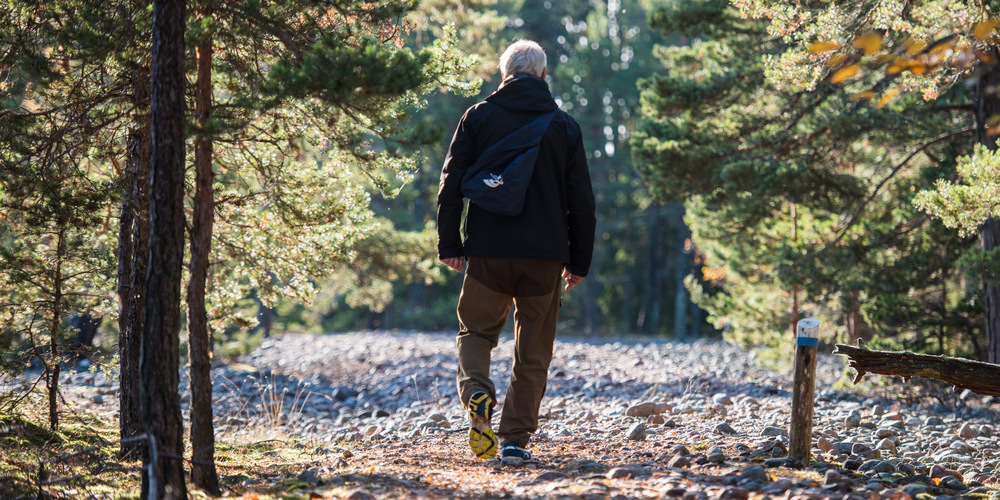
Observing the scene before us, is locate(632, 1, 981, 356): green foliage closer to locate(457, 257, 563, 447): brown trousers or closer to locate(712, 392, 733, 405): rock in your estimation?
locate(712, 392, 733, 405): rock

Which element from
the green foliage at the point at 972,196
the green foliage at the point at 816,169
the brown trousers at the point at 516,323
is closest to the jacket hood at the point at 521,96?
the brown trousers at the point at 516,323

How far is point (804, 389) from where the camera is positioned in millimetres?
4578

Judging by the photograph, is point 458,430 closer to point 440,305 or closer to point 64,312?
point 64,312

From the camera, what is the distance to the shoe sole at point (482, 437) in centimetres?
447

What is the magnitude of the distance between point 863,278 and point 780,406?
233cm

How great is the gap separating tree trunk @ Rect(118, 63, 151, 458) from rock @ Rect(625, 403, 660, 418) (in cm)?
423

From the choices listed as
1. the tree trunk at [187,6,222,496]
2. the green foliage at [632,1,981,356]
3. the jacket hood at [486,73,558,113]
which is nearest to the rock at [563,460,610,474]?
the tree trunk at [187,6,222,496]

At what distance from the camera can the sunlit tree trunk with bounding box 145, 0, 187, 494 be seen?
3.43 metres

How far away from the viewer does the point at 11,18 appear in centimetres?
486

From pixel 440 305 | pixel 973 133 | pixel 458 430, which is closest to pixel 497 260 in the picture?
pixel 458 430

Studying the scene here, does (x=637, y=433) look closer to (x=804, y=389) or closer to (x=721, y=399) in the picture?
(x=804, y=389)

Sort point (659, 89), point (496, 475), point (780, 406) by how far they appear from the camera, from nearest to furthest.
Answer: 1. point (496, 475)
2. point (780, 406)
3. point (659, 89)

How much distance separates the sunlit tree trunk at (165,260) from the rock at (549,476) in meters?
1.77

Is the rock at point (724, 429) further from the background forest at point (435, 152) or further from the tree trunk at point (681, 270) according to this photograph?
the tree trunk at point (681, 270)
